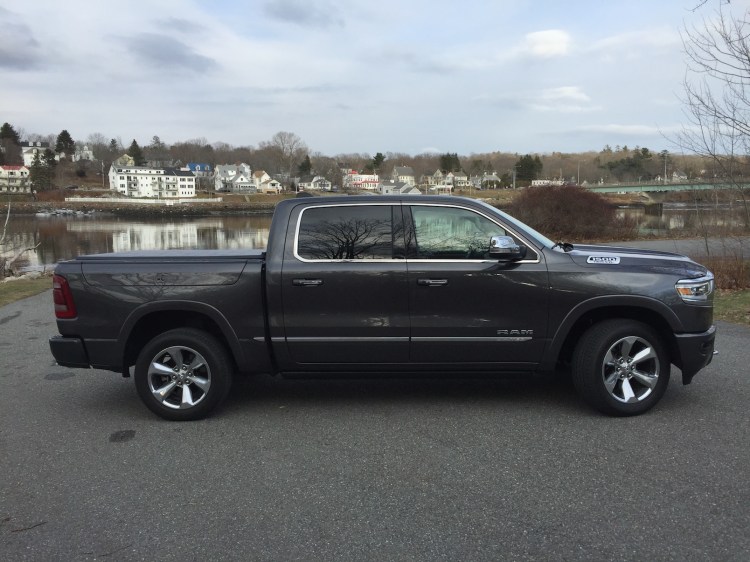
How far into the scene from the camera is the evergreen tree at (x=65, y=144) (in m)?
158

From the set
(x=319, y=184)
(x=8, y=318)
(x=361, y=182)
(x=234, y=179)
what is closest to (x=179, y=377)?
(x=8, y=318)

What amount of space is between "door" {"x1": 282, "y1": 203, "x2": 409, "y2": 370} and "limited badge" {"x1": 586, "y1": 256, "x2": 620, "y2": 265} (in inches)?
61.0

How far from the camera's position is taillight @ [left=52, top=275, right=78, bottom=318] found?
4883mm

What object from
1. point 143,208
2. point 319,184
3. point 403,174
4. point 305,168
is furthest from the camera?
point 403,174

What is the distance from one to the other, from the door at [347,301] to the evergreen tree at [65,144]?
17758cm

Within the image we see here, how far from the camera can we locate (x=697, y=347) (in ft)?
15.7

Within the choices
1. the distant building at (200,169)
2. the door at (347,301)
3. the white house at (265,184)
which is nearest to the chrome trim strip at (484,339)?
the door at (347,301)

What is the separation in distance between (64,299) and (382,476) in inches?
120

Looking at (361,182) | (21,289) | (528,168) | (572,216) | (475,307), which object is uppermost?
(528,168)

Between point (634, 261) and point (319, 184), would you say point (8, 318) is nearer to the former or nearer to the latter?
point (634, 261)

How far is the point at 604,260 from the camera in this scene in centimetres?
486

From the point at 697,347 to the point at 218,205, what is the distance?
113m

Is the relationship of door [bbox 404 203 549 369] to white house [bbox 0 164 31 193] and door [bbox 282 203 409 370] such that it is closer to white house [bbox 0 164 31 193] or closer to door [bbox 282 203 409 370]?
door [bbox 282 203 409 370]

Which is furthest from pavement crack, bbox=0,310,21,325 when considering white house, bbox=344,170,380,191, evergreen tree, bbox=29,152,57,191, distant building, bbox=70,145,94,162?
distant building, bbox=70,145,94,162
